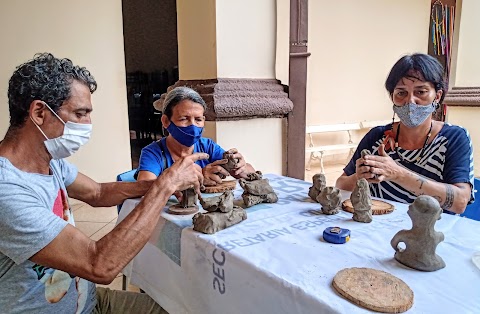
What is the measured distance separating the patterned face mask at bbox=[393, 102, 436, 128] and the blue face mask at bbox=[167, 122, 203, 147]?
3.17ft

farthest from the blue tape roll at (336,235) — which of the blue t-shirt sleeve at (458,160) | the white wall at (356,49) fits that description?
the white wall at (356,49)

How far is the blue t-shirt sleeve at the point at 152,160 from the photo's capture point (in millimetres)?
1780

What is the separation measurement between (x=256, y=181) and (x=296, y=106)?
50.7 inches

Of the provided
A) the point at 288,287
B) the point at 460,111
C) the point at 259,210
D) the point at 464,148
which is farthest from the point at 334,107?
the point at 288,287

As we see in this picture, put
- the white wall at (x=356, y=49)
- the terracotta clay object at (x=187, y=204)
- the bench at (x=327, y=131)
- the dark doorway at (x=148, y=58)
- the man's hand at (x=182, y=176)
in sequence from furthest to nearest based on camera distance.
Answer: the dark doorway at (x=148, y=58) → the white wall at (x=356, y=49) → the bench at (x=327, y=131) → the terracotta clay object at (x=187, y=204) → the man's hand at (x=182, y=176)

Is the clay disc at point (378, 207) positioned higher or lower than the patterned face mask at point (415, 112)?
lower

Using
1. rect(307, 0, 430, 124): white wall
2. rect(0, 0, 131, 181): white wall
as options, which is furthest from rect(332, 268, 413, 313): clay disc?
rect(307, 0, 430, 124): white wall

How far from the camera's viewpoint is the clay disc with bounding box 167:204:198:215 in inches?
53.7

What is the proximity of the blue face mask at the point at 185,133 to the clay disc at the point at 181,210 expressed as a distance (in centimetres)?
46

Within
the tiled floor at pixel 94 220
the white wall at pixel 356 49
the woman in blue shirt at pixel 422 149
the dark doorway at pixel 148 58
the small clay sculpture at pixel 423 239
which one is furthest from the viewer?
the dark doorway at pixel 148 58

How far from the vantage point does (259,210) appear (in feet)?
4.61

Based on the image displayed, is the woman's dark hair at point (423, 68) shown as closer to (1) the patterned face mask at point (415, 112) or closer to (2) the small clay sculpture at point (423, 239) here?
(1) the patterned face mask at point (415, 112)

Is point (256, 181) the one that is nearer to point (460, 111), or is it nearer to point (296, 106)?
point (296, 106)

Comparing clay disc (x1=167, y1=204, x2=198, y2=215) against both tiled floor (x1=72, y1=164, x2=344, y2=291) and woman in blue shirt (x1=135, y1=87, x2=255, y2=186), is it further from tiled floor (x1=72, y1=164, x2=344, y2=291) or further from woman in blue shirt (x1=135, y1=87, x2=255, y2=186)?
Answer: tiled floor (x1=72, y1=164, x2=344, y2=291)
